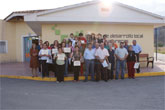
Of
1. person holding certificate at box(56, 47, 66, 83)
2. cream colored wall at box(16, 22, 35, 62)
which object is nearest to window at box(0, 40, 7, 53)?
cream colored wall at box(16, 22, 35, 62)

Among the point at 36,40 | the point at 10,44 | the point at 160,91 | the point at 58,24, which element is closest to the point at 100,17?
the point at 58,24

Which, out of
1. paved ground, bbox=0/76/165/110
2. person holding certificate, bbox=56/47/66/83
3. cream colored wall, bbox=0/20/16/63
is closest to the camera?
paved ground, bbox=0/76/165/110

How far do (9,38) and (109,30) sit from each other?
1094 cm

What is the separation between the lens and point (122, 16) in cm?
1153

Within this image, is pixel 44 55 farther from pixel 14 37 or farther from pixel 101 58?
pixel 14 37

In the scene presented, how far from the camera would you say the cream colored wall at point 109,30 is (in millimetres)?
11297

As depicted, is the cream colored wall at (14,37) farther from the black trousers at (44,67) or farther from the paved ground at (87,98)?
the paved ground at (87,98)

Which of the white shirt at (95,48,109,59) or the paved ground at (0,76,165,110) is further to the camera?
the white shirt at (95,48,109,59)

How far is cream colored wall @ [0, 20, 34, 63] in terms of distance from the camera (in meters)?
18.0

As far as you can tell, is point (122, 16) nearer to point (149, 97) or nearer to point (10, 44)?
point (149, 97)

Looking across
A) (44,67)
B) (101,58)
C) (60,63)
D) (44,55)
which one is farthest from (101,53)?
(44,67)

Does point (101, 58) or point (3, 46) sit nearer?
point (101, 58)

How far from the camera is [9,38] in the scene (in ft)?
60.0

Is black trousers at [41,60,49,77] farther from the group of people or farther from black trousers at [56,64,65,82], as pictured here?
black trousers at [56,64,65,82]
